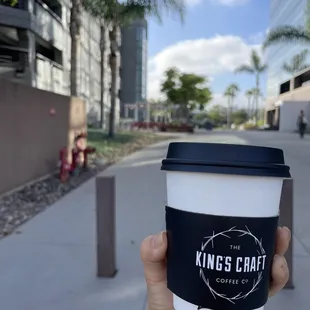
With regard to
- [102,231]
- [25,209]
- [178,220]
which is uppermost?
[178,220]

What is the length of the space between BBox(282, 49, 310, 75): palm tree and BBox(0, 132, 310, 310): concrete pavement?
35814 millimetres

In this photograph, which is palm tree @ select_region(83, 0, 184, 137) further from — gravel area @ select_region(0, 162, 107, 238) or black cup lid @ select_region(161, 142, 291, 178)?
black cup lid @ select_region(161, 142, 291, 178)

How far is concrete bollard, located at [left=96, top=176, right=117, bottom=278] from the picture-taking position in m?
3.27

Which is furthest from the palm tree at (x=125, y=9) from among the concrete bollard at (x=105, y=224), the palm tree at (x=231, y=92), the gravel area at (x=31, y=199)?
the palm tree at (x=231, y=92)

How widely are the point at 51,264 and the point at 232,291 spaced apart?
10.0 feet

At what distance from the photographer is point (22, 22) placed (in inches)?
689

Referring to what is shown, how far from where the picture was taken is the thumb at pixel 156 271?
3.80 ft

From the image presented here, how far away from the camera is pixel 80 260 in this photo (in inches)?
149

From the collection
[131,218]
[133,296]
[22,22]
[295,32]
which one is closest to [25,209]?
[131,218]

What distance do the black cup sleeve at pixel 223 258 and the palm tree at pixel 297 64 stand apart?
40051mm

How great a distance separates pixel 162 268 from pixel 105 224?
2.17 metres

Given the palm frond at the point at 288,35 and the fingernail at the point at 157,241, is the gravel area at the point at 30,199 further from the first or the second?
the palm frond at the point at 288,35

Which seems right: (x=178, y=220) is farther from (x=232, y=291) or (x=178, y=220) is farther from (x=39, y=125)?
(x=39, y=125)

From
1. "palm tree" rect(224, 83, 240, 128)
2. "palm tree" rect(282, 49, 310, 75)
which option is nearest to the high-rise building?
"palm tree" rect(282, 49, 310, 75)
